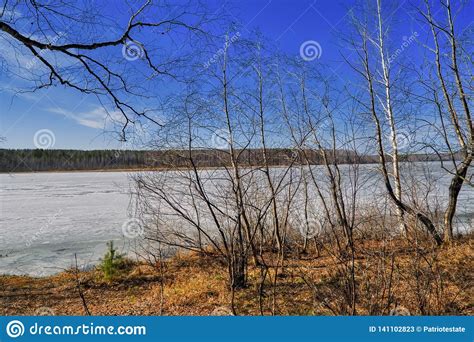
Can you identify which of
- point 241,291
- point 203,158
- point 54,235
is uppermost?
point 203,158

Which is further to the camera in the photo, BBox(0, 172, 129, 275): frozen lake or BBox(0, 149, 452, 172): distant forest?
BBox(0, 172, 129, 275): frozen lake

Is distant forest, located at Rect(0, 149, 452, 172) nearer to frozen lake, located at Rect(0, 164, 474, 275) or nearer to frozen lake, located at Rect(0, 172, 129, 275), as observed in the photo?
frozen lake, located at Rect(0, 172, 129, 275)

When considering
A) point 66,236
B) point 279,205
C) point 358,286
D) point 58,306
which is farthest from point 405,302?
point 66,236

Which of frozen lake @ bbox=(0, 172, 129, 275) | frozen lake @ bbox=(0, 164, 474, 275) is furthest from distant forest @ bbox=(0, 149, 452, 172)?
frozen lake @ bbox=(0, 164, 474, 275)

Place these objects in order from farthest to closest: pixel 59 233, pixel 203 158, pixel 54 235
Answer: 1. pixel 59 233
2. pixel 54 235
3. pixel 203 158

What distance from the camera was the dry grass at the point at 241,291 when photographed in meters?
3.85

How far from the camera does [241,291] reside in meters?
5.29

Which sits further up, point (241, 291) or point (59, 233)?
point (59, 233)

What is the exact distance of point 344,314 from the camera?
3086mm

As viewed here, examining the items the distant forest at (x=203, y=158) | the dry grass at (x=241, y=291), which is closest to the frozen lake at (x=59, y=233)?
the dry grass at (x=241, y=291)

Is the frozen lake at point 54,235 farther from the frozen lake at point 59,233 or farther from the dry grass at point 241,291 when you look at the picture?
the dry grass at point 241,291

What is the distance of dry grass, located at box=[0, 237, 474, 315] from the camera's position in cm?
385

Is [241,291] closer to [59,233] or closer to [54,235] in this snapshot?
[54,235]

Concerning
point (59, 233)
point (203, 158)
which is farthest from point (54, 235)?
point (203, 158)
